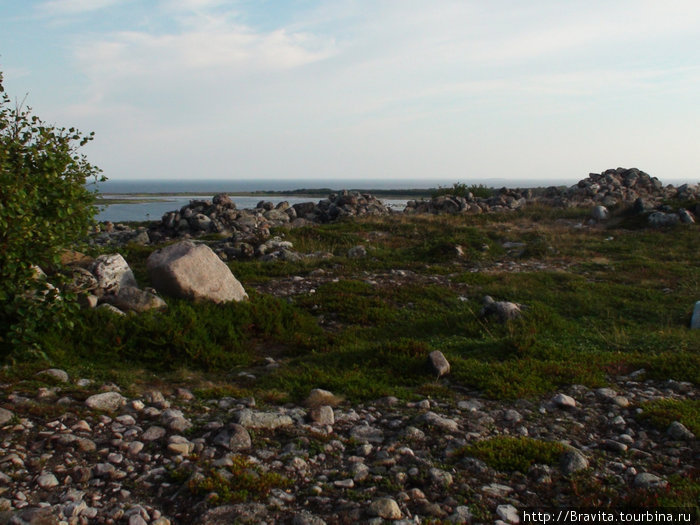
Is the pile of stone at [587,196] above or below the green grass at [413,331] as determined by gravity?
above

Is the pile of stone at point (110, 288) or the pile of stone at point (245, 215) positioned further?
the pile of stone at point (245, 215)

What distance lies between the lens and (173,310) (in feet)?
28.0

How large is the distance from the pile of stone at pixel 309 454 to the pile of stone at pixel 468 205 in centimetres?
2627

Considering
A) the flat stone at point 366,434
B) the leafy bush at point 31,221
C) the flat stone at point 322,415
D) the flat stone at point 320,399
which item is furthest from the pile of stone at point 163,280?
the flat stone at point 366,434

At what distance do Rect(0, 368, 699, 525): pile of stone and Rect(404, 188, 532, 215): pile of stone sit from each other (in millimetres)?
26273

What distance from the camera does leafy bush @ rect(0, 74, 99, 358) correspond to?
5.83 meters

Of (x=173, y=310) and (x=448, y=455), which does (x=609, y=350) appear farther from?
(x=173, y=310)

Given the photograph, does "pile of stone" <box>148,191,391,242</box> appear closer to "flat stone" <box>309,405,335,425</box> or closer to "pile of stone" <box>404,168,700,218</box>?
"pile of stone" <box>404,168,700,218</box>

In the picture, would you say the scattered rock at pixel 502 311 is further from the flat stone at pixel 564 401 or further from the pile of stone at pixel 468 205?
the pile of stone at pixel 468 205

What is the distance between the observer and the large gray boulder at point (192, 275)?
30.7 ft

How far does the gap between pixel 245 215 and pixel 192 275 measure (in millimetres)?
19960

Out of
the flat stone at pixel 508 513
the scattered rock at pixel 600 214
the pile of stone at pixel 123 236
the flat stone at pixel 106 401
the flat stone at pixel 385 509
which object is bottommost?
the flat stone at pixel 508 513

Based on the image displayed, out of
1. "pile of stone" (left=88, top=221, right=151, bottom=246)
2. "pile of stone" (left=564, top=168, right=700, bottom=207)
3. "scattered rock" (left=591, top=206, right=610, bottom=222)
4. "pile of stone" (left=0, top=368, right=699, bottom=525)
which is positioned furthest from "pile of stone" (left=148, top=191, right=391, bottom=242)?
"pile of stone" (left=0, top=368, right=699, bottom=525)

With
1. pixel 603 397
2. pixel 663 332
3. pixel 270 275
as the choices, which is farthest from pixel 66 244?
pixel 663 332
